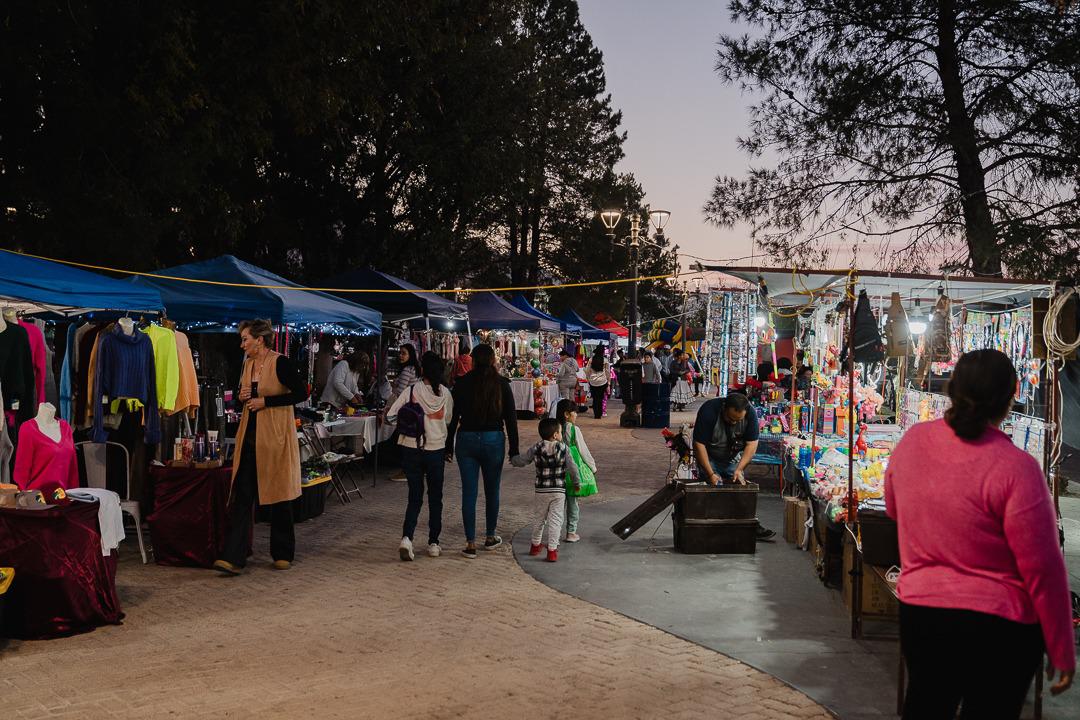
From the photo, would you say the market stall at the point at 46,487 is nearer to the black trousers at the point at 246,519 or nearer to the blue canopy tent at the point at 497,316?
the black trousers at the point at 246,519

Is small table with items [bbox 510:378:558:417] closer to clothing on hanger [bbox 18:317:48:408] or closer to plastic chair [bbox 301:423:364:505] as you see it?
plastic chair [bbox 301:423:364:505]

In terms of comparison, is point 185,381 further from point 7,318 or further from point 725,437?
point 725,437

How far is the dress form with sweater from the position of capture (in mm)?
5969

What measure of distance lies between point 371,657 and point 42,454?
2643 mm

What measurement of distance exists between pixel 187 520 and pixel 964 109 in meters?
10.8

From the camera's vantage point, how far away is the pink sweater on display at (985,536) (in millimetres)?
2514

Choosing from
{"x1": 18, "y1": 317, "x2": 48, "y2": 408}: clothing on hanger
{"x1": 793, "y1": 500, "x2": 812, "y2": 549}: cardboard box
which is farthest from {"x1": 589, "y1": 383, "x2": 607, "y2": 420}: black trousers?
{"x1": 18, "y1": 317, "x2": 48, "y2": 408}: clothing on hanger

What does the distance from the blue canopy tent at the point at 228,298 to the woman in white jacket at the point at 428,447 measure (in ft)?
9.19

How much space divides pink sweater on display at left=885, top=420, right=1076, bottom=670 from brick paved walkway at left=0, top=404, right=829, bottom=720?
6.24 feet

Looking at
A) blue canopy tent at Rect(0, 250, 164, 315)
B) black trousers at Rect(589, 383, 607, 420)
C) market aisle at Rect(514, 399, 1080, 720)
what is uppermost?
blue canopy tent at Rect(0, 250, 164, 315)

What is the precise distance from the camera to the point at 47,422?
6152 mm

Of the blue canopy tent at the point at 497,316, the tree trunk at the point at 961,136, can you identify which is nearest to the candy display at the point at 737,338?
the tree trunk at the point at 961,136

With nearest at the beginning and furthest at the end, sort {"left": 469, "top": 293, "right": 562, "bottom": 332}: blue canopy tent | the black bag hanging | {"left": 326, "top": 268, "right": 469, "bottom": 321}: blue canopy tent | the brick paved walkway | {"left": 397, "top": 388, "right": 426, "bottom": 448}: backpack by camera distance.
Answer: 1. the brick paved walkway
2. {"left": 397, "top": 388, "right": 426, "bottom": 448}: backpack
3. the black bag hanging
4. {"left": 326, "top": 268, "right": 469, "bottom": 321}: blue canopy tent
5. {"left": 469, "top": 293, "right": 562, "bottom": 332}: blue canopy tent

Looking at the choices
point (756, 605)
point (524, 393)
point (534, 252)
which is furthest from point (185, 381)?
point (534, 252)
